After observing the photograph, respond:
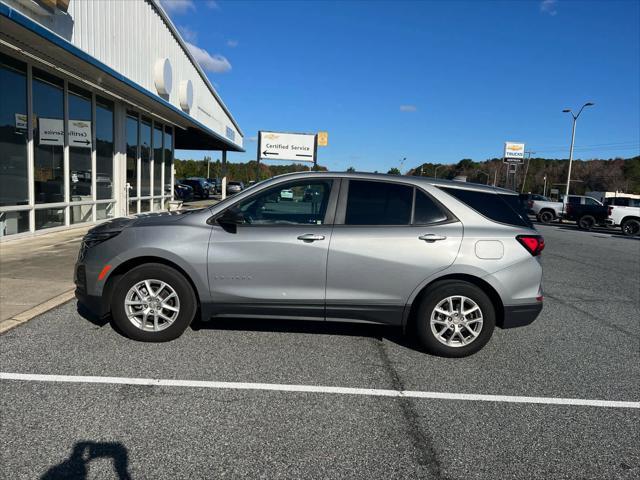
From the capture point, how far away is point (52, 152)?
11094mm

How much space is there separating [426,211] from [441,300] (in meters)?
0.88

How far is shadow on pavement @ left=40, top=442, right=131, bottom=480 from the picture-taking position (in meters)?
2.57

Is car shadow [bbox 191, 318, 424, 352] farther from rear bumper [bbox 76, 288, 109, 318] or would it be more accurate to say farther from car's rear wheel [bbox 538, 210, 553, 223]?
car's rear wheel [bbox 538, 210, 553, 223]

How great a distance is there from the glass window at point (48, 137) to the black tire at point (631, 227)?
25.9 meters

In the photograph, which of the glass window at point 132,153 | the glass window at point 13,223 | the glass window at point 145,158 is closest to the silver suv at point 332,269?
the glass window at point 13,223

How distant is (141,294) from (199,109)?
1839 centimetres

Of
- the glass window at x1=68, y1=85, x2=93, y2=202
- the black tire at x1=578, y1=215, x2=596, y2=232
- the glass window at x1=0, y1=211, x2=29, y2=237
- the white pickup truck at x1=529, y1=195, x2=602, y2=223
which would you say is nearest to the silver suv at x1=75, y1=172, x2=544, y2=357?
the glass window at x1=0, y1=211, x2=29, y2=237

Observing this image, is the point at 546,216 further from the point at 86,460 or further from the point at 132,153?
the point at 86,460

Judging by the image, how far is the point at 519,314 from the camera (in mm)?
4523

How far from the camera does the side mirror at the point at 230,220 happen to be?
14.6 ft

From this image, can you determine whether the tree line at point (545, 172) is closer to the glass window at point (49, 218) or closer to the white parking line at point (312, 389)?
the glass window at point (49, 218)

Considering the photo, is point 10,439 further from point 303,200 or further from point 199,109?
point 199,109

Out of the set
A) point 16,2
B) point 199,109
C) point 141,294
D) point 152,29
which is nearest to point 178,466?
point 141,294

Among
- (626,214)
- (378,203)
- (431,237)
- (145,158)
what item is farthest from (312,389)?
(626,214)
